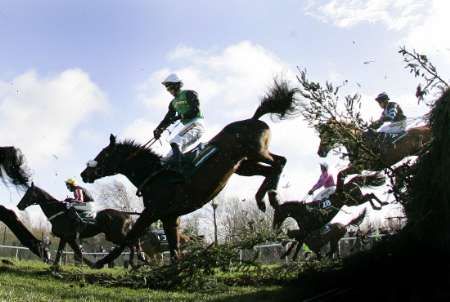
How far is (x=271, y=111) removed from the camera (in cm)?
1071

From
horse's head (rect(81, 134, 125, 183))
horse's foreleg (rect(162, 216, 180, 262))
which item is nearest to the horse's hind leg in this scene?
horse's foreleg (rect(162, 216, 180, 262))

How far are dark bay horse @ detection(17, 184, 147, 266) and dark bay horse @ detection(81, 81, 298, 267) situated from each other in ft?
9.47

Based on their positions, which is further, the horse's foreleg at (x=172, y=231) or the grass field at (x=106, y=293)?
the horse's foreleg at (x=172, y=231)

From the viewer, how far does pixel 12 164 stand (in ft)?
34.7

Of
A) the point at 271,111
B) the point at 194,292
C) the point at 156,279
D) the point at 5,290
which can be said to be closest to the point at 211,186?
the point at 271,111

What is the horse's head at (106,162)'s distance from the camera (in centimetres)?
1058

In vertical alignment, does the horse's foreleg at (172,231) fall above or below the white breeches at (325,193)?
below

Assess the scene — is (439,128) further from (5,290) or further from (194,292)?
(5,290)

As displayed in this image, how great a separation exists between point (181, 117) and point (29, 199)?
511 cm

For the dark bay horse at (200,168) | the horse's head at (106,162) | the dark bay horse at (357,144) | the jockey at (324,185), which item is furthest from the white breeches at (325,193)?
the dark bay horse at (357,144)

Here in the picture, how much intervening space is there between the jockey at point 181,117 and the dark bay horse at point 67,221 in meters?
3.42

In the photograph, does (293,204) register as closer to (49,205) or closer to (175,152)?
(175,152)

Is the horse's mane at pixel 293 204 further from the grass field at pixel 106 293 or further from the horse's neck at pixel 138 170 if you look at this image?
the grass field at pixel 106 293

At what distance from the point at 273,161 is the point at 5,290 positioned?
549 centimetres
